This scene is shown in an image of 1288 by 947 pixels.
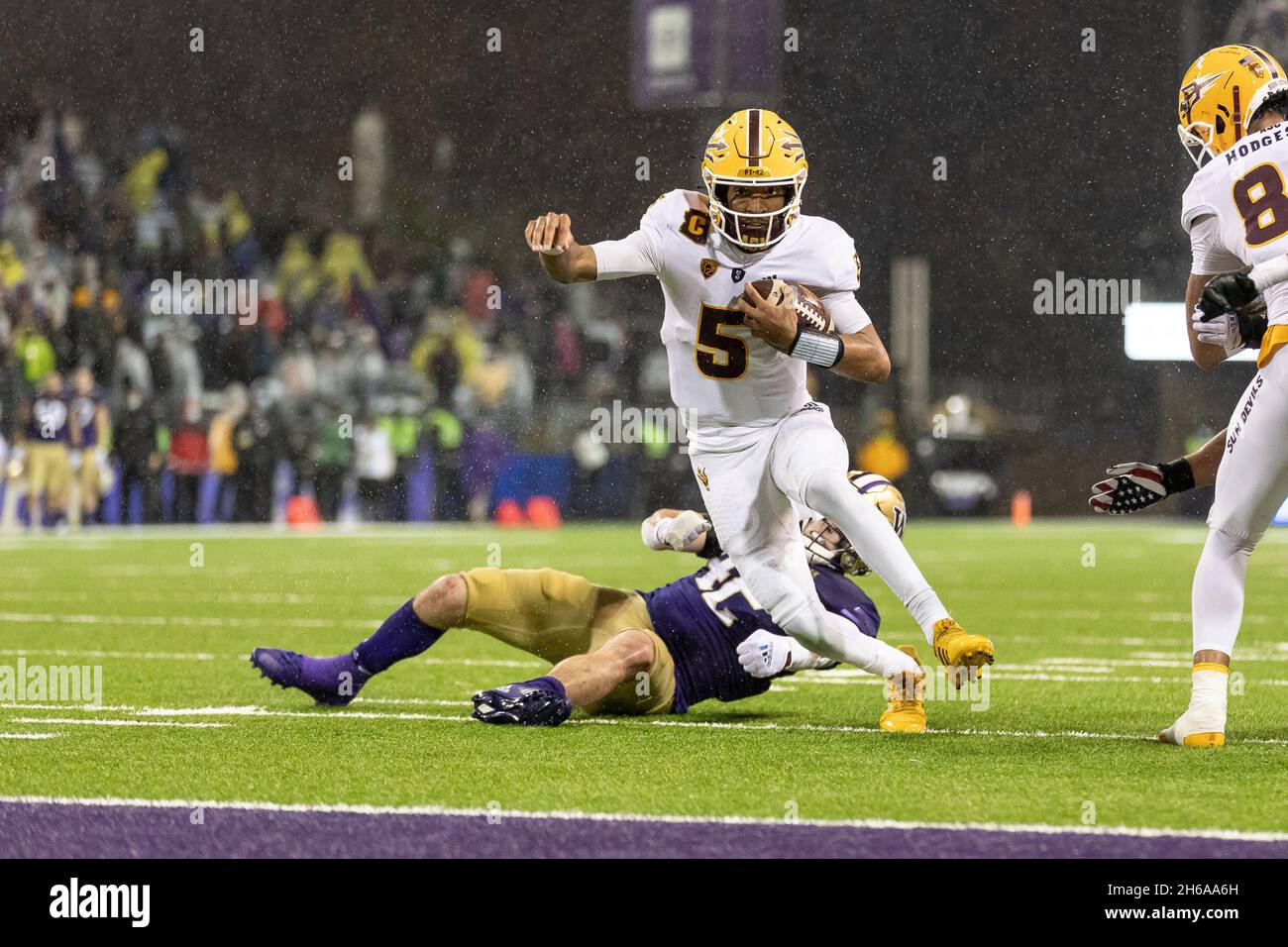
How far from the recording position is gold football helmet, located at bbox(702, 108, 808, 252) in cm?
497

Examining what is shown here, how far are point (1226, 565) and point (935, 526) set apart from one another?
51.6 ft

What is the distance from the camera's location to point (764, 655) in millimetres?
4840

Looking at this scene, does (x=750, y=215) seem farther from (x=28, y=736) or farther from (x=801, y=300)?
(x=28, y=736)

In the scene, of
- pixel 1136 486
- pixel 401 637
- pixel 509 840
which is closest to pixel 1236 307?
pixel 1136 486

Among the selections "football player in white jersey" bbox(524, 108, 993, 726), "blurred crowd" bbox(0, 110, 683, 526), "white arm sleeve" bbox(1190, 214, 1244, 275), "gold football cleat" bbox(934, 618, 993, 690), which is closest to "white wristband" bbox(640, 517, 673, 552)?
"football player in white jersey" bbox(524, 108, 993, 726)

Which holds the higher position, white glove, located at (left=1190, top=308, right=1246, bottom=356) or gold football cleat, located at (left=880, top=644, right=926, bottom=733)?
white glove, located at (left=1190, top=308, right=1246, bottom=356)

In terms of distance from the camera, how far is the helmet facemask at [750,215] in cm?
499

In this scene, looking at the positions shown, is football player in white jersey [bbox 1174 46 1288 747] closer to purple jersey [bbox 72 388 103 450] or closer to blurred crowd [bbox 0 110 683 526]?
blurred crowd [bbox 0 110 683 526]

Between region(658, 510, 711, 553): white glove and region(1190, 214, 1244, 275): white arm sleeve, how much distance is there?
1473 mm

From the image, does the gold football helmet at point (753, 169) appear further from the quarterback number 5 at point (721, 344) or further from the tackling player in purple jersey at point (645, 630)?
the tackling player in purple jersey at point (645, 630)

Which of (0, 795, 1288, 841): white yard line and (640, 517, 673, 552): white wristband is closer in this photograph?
(0, 795, 1288, 841): white yard line

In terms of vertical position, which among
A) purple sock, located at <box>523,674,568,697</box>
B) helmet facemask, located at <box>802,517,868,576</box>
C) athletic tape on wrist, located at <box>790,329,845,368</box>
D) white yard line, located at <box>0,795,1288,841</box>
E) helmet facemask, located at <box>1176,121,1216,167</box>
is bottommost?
white yard line, located at <box>0,795,1288,841</box>

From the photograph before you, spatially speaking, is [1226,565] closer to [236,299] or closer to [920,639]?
[920,639]

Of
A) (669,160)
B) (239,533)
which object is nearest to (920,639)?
(669,160)
